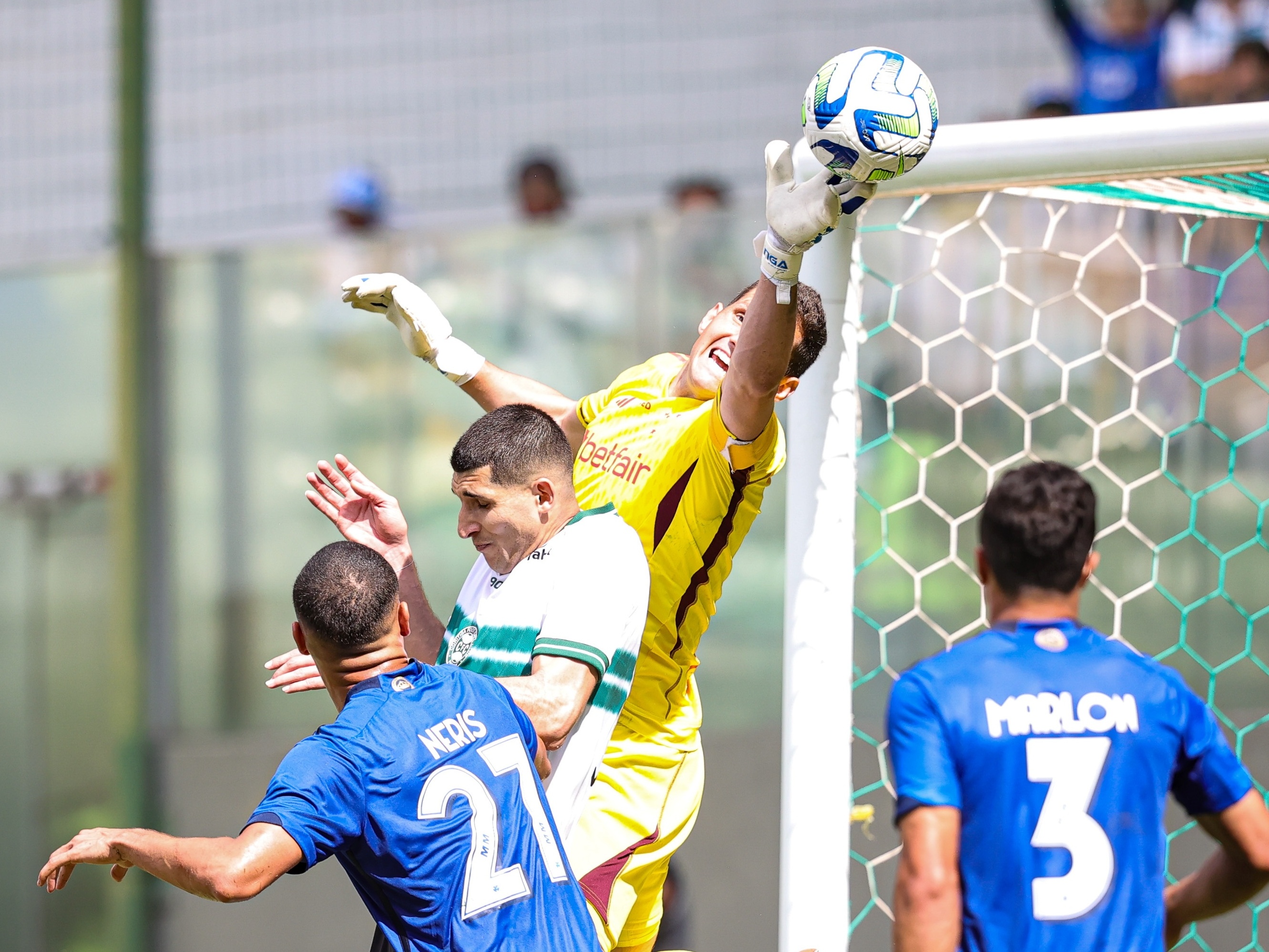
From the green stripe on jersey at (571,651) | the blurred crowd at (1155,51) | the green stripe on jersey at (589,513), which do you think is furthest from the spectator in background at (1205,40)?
the green stripe on jersey at (571,651)

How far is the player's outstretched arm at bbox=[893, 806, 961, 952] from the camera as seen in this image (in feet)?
7.07

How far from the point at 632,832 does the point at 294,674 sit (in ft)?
2.71

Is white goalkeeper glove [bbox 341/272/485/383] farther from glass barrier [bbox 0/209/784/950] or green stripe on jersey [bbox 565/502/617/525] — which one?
glass barrier [bbox 0/209/784/950]

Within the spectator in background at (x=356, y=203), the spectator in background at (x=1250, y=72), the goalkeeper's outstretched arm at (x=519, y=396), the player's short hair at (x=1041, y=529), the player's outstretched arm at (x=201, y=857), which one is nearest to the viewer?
the player's outstretched arm at (x=201, y=857)

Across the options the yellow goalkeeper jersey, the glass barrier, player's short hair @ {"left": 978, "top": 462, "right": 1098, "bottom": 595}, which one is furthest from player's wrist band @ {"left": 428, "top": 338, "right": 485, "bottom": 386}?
the glass barrier

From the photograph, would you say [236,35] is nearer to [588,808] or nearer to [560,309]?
[560,309]

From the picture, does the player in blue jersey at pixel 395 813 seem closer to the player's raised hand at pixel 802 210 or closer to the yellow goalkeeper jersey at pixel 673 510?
the yellow goalkeeper jersey at pixel 673 510

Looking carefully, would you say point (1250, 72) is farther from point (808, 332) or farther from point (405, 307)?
point (405, 307)

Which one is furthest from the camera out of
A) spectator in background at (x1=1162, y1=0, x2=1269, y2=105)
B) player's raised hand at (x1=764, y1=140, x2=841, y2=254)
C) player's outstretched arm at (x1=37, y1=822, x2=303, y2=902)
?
spectator in background at (x1=1162, y1=0, x2=1269, y2=105)

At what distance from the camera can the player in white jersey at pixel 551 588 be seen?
102 inches

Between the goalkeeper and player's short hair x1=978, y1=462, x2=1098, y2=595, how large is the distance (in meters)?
0.57

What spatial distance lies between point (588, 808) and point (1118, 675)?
1234mm

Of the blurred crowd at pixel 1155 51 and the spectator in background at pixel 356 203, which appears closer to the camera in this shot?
the blurred crowd at pixel 1155 51

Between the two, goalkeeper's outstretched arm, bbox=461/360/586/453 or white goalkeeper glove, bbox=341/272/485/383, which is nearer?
white goalkeeper glove, bbox=341/272/485/383
